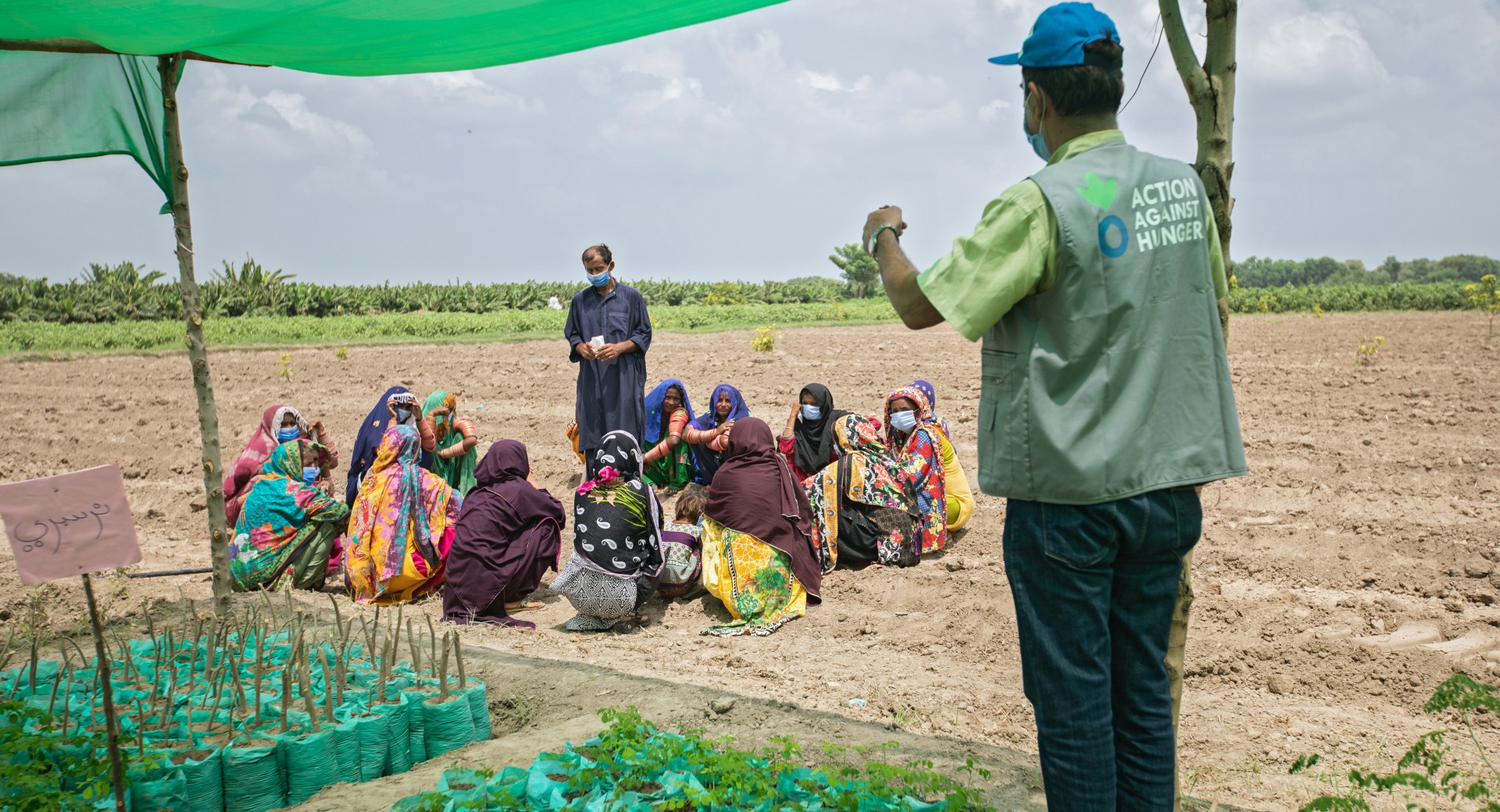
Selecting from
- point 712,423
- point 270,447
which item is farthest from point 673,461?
point 270,447

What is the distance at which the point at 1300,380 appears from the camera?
37.1 feet

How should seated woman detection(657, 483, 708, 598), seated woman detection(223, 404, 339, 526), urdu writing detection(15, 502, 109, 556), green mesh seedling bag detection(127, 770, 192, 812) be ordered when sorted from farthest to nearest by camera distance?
1. seated woman detection(223, 404, 339, 526)
2. seated woman detection(657, 483, 708, 598)
3. green mesh seedling bag detection(127, 770, 192, 812)
4. urdu writing detection(15, 502, 109, 556)

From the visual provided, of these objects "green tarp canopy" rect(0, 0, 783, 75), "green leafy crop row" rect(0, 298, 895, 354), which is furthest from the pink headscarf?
"green leafy crop row" rect(0, 298, 895, 354)

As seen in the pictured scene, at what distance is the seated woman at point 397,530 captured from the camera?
18.3 ft

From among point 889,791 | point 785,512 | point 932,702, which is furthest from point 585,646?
point 889,791

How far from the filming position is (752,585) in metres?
5.19

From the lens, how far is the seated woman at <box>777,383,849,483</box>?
259 inches

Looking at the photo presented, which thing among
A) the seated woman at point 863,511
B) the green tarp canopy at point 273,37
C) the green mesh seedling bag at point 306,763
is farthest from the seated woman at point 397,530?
the green mesh seedling bag at point 306,763

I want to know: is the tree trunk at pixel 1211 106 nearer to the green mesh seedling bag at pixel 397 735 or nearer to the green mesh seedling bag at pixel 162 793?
the green mesh seedling bag at pixel 397 735

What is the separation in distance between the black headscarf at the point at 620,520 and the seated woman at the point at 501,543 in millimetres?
357

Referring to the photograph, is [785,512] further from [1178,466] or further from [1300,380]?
[1300,380]

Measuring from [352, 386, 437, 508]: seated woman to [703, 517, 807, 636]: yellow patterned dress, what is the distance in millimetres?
2194

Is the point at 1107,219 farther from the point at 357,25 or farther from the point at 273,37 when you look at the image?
the point at 273,37

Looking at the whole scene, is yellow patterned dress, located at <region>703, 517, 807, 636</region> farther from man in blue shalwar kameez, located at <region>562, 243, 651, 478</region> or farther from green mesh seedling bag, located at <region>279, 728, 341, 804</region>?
green mesh seedling bag, located at <region>279, 728, 341, 804</region>
